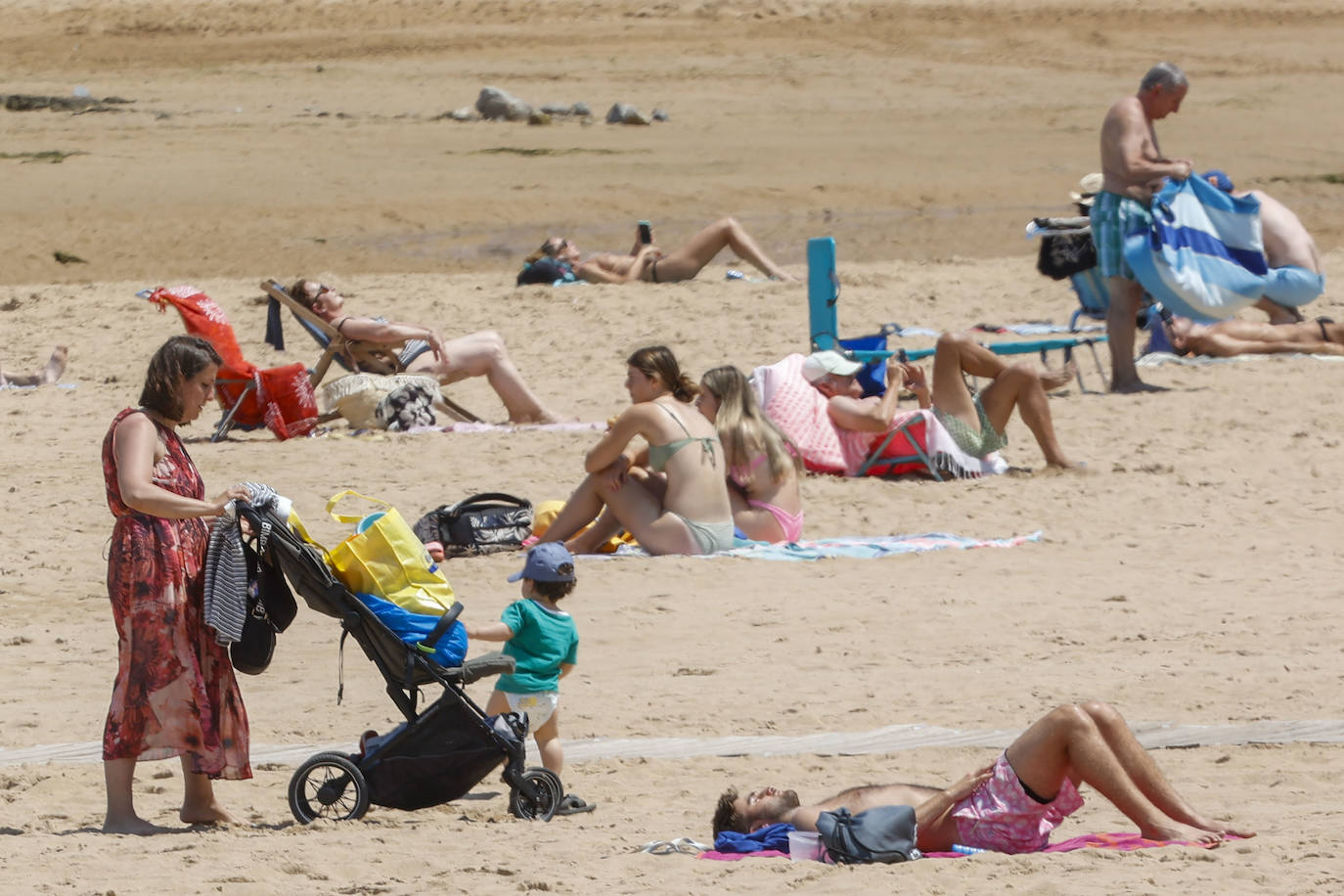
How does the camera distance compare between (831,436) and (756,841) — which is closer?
(756,841)

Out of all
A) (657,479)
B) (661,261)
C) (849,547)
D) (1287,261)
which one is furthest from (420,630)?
(661,261)

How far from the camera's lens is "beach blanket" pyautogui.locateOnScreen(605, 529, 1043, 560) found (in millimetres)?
7754

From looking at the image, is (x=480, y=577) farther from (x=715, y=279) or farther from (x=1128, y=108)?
(x=715, y=279)

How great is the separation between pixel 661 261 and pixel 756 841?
9.38 m

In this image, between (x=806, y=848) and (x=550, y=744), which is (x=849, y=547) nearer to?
(x=550, y=744)

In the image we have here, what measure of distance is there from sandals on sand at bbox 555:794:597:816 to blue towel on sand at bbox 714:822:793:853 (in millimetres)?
641

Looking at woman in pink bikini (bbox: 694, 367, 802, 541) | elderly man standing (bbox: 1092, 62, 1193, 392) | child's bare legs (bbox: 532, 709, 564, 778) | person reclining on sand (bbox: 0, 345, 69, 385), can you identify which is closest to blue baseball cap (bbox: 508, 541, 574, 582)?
child's bare legs (bbox: 532, 709, 564, 778)

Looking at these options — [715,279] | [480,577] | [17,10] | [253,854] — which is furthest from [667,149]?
[253,854]

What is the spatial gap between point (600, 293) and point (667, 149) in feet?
26.4

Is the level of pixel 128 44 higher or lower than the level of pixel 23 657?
higher

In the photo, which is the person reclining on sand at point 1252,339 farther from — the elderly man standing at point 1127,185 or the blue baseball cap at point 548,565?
the blue baseball cap at point 548,565

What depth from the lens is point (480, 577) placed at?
24.9 feet

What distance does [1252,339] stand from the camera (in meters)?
11.7

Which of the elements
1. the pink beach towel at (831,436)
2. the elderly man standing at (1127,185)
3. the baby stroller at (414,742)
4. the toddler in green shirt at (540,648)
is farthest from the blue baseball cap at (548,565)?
the elderly man standing at (1127,185)
